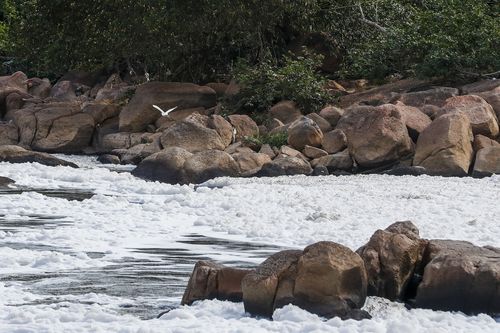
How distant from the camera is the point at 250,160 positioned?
2122 centimetres

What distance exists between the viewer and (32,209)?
47.9 ft

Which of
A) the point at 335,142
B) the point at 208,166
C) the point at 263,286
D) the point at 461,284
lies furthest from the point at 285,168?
the point at 263,286

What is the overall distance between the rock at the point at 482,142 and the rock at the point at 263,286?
13156 millimetres

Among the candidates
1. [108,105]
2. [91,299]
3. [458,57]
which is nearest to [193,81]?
[108,105]

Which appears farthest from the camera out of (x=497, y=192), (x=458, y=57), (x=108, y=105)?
(x=108, y=105)

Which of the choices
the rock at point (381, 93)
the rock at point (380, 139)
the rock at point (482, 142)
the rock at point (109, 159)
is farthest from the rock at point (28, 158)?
the rock at point (482, 142)

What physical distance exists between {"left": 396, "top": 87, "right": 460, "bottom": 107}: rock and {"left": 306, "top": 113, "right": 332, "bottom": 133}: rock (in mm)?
1778

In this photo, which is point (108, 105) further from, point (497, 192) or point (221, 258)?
point (221, 258)

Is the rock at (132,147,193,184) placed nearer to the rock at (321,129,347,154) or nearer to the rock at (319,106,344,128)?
the rock at (321,129,347,154)

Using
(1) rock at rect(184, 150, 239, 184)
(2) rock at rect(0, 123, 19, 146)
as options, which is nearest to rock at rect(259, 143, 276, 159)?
(1) rock at rect(184, 150, 239, 184)

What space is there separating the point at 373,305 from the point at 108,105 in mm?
22100

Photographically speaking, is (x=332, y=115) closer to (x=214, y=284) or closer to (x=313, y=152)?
(x=313, y=152)

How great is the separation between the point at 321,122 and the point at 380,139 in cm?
303

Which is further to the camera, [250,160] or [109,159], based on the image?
[109,159]
